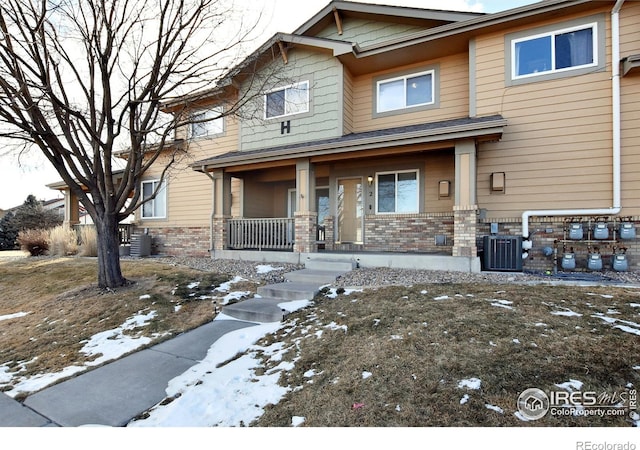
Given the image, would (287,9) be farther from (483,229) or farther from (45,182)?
(45,182)

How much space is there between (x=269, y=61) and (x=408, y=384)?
10.7m

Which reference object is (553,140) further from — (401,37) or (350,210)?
(350,210)

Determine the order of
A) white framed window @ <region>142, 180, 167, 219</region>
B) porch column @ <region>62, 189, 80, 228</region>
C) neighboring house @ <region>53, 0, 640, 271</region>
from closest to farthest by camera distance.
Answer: neighboring house @ <region>53, 0, 640, 271</region> < white framed window @ <region>142, 180, 167, 219</region> < porch column @ <region>62, 189, 80, 228</region>

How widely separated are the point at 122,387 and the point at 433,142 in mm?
7125

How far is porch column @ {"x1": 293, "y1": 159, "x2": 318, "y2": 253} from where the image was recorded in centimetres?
841

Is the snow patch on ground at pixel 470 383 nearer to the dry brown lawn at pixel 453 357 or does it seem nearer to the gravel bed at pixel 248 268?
the dry brown lawn at pixel 453 357

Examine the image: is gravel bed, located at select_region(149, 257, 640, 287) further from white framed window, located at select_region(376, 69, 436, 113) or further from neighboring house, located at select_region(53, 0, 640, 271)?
white framed window, located at select_region(376, 69, 436, 113)

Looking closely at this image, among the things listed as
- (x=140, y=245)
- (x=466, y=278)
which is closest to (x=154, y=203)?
(x=140, y=245)

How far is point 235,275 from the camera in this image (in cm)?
727

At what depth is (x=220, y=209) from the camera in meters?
9.84

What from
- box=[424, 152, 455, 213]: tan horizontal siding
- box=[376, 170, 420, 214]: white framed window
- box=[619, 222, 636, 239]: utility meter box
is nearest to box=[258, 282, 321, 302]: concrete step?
box=[376, 170, 420, 214]: white framed window

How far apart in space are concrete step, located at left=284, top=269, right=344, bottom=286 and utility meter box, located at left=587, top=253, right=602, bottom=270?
5.39 meters

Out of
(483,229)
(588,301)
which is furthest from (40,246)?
(588,301)
